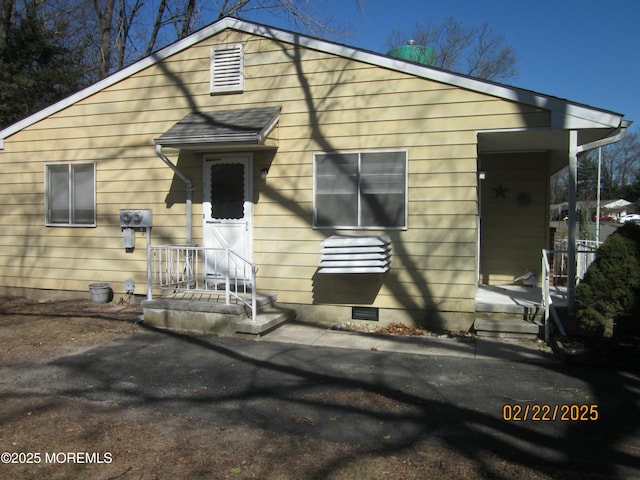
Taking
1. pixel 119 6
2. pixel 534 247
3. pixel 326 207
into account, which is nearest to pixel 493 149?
pixel 534 247

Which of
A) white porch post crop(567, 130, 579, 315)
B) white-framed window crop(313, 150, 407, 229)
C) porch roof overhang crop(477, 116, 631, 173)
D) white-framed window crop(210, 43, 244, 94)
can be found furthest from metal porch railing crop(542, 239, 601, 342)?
white-framed window crop(210, 43, 244, 94)

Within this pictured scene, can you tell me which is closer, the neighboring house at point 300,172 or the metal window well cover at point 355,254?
the metal window well cover at point 355,254

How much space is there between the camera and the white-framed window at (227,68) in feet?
25.8

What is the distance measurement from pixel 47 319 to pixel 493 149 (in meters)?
7.41

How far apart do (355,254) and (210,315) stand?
2082 mm

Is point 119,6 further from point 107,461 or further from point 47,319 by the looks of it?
point 107,461

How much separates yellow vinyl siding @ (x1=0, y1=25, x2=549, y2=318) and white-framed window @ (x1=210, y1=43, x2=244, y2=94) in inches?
5.0

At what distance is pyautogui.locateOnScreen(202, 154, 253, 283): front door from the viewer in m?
7.82

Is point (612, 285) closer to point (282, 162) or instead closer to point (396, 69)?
point (396, 69)

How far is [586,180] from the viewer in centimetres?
5634
